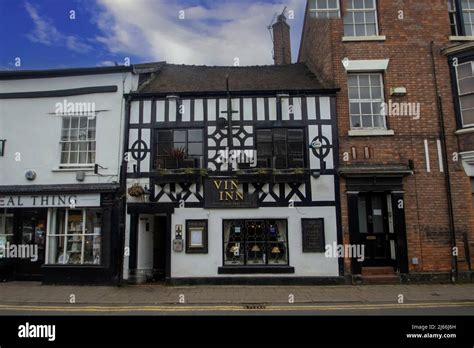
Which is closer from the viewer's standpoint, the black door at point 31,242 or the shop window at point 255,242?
the shop window at point 255,242

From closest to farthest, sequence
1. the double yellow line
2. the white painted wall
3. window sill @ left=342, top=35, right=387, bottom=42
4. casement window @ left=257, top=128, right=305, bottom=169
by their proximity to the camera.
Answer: the double yellow line < casement window @ left=257, top=128, right=305, bottom=169 < the white painted wall < window sill @ left=342, top=35, right=387, bottom=42

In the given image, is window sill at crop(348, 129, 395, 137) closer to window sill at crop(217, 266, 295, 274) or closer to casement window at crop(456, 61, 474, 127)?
casement window at crop(456, 61, 474, 127)

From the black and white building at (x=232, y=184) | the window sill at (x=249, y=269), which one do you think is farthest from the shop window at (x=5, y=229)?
the window sill at (x=249, y=269)

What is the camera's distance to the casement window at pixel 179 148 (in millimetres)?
11547

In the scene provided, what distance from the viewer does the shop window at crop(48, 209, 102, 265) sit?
11.4 m

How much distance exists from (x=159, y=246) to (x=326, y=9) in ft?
32.9

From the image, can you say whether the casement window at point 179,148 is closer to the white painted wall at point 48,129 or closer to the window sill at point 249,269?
the white painted wall at point 48,129

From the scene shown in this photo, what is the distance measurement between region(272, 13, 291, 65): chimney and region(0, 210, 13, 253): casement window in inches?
507

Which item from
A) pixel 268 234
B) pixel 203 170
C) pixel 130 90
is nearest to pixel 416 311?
pixel 268 234

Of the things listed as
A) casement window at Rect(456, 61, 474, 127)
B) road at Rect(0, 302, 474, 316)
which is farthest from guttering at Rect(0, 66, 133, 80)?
casement window at Rect(456, 61, 474, 127)

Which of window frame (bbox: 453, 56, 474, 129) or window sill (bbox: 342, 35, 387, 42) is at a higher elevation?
window sill (bbox: 342, 35, 387, 42)

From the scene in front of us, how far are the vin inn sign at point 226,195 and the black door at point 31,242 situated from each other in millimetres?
5644
